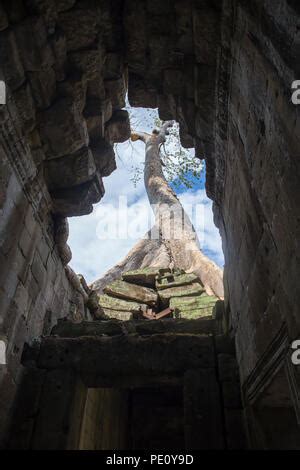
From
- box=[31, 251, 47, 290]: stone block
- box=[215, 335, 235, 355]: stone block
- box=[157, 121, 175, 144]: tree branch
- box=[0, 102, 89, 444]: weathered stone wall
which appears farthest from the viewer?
box=[157, 121, 175, 144]: tree branch

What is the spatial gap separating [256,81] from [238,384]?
11.7 ft

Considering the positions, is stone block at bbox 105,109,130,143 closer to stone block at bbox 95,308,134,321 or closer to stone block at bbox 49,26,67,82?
stone block at bbox 49,26,67,82

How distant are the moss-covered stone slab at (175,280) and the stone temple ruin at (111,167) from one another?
6.25m

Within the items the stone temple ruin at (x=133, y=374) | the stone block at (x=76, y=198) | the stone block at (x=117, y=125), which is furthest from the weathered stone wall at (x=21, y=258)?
the stone block at (x=117, y=125)

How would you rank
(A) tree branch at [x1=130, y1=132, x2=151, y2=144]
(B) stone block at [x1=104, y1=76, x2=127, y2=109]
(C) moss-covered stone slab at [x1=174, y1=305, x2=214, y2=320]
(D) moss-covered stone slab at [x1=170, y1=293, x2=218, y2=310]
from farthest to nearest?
1. (A) tree branch at [x1=130, y1=132, x2=151, y2=144]
2. (D) moss-covered stone slab at [x1=170, y1=293, x2=218, y2=310]
3. (C) moss-covered stone slab at [x1=174, y1=305, x2=214, y2=320]
4. (B) stone block at [x1=104, y1=76, x2=127, y2=109]

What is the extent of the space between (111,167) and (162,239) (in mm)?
12826

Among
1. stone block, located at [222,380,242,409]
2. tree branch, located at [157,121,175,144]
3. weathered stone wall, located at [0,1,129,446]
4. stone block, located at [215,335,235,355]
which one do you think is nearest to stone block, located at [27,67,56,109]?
weathered stone wall, located at [0,1,129,446]

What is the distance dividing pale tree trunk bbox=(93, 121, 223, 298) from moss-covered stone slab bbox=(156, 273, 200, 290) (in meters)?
0.89

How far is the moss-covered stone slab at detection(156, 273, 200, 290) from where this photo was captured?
39.7 feet

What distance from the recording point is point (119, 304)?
1072 centimetres

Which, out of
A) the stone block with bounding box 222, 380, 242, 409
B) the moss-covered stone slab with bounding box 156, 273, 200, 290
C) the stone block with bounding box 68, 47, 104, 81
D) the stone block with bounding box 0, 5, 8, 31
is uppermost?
the moss-covered stone slab with bounding box 156, 273, 200, 290

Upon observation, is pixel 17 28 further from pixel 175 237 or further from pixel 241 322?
pixel 175 237

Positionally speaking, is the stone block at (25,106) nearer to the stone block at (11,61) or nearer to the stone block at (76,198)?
the stone block at (11,61)

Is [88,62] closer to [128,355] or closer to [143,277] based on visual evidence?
[128,355]
